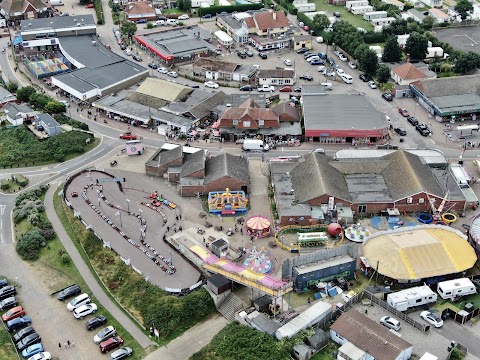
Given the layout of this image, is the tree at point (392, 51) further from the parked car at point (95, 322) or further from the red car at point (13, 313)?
the red car at point (13, 313)

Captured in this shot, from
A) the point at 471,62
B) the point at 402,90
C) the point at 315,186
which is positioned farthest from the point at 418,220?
the point at 471,62

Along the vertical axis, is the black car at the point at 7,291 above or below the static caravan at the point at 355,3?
below

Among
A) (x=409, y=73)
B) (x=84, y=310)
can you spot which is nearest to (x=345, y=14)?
(x=409, y=73)

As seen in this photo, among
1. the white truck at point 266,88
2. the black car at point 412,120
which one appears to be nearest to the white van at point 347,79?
the white truck at point 266,88

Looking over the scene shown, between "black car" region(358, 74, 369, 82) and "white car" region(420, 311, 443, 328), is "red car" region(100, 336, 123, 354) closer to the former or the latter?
"white car" region(420, 311, 443, 328)

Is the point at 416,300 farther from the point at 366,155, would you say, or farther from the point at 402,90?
the point at 402,90

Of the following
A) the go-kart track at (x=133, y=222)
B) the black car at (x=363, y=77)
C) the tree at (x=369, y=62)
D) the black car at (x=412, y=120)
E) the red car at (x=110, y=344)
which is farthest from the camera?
the black car at (x=363, y=77)

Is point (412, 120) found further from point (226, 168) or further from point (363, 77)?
point (226, 168)
